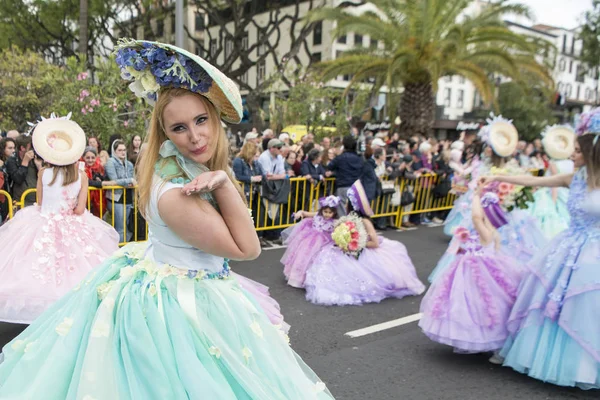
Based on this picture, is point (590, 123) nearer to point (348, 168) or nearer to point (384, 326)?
point (384, 326)

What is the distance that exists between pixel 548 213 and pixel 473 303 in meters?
5.11

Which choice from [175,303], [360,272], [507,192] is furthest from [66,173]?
[507,192]

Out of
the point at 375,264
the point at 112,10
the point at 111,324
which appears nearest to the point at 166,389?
the point at 111,324

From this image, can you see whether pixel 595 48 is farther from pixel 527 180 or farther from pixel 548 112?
pixel 527 180

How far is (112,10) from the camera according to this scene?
89.6 ft

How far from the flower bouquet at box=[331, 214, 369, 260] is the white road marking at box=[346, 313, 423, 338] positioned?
3.68 ft

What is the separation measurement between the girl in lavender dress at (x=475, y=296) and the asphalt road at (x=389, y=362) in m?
0.26

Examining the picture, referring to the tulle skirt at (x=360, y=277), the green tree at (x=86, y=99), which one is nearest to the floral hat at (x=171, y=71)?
the tulle skirt at (x=360, y=277)

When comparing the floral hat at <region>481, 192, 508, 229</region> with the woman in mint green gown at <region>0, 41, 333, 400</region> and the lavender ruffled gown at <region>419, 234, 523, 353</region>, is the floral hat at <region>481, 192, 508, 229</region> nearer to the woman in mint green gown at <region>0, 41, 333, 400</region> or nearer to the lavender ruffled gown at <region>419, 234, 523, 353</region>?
the lavender ruffled gown at <region>419, 234, 523, 353</region>

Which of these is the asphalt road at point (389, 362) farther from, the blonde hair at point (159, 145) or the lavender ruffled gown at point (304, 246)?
the blonde hair at point (159, 145)

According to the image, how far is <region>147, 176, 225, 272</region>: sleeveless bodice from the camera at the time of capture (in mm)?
2180

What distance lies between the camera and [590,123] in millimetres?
4414

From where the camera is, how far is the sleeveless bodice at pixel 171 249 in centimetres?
218

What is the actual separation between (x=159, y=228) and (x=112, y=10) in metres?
28.3
